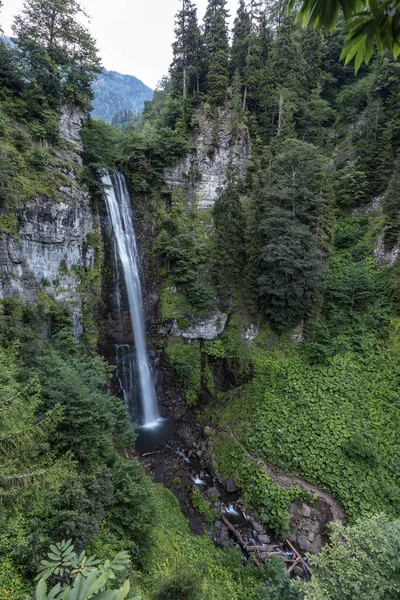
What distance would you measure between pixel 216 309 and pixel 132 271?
19.3ft

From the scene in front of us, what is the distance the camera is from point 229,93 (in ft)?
72.3

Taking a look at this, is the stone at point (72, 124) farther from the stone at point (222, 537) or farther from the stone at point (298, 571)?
the stone at point (298, 571)

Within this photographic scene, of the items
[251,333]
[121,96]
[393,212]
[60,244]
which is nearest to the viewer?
[60,244]

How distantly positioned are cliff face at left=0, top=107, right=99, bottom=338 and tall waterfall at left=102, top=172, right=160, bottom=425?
5.98 feet

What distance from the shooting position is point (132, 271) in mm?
17719

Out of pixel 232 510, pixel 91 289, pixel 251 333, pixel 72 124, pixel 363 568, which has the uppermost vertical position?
pixel 72 124

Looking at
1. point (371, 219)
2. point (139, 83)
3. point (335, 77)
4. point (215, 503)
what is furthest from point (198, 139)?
point (139, 83)

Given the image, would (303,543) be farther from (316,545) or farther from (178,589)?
(178,589)

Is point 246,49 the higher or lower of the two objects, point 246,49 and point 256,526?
the higher

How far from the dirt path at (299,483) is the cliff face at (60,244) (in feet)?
35.3

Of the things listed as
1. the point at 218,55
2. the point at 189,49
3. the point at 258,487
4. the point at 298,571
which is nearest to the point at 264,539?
the point at 298,571

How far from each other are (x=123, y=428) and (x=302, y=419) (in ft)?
26.0

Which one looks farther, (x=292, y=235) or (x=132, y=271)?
(x=132, y=271)

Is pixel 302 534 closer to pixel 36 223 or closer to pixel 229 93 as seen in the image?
pixel 36 223
